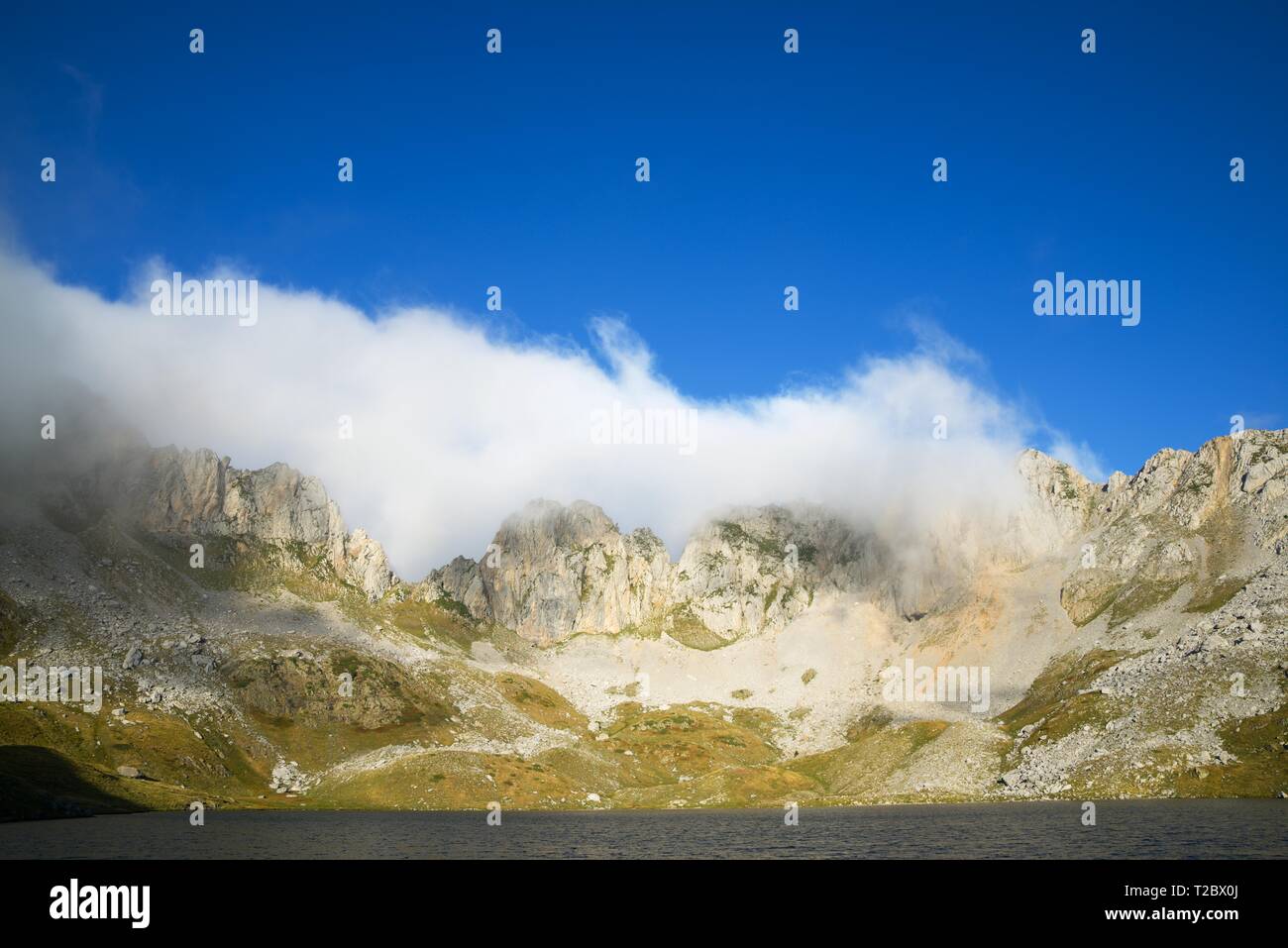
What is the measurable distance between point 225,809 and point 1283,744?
209350 millimetres

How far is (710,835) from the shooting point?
386 ft

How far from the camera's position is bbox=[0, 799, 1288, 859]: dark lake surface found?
8575 centimetres

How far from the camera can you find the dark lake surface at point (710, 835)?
281ft

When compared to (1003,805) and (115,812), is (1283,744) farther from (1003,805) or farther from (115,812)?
(115,812)

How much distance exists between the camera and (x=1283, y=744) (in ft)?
546

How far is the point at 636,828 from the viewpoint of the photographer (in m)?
134
